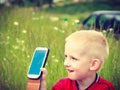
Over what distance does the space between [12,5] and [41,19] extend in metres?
0.24

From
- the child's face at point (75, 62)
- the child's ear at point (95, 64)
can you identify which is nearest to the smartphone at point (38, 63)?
the child's face at point (75, 62)

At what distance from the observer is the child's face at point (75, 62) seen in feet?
5.67

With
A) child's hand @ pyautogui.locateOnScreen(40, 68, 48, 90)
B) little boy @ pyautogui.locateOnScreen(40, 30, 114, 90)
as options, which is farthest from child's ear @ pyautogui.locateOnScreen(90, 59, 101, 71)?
child's hand @ pyautogui.locateOnScreen(40, 68, 48, 90)

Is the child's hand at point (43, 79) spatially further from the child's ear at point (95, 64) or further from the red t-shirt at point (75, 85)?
the child's ear at point (95, 64)

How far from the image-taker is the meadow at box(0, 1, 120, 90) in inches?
84.6

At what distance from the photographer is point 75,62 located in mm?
1744

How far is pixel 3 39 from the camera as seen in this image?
2367 mm

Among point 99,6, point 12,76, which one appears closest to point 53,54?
point 12,76

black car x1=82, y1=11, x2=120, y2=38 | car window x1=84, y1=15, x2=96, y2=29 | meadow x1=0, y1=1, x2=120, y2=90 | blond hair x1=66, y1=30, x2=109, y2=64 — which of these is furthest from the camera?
car window x1=84, y1=15, x2=96, y2=29

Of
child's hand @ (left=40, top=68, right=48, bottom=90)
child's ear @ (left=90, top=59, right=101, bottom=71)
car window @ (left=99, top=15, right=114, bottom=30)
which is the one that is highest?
car window @ (left=99, top=15, right=114, bottom=30)

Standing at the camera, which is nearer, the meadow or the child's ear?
the child's ear

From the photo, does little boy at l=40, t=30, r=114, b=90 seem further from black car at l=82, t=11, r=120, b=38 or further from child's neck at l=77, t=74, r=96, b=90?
black car at l=82, t=11, r=120, b=38

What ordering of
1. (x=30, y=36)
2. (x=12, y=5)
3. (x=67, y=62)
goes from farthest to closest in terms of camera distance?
(x=12, y=5), (x=30, y=36), (x=67, y=62)

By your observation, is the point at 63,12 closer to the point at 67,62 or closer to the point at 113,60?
the point at 113,60
